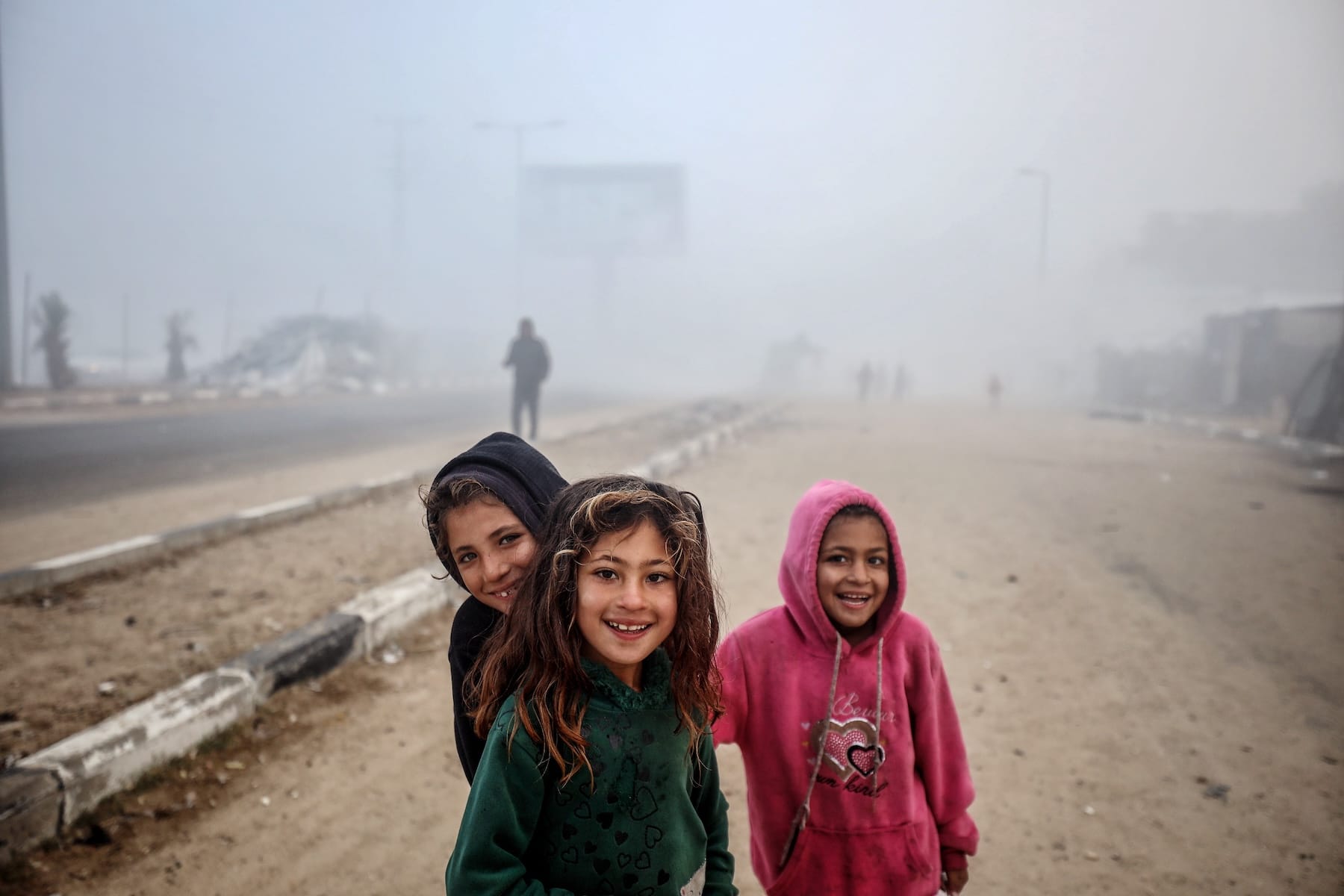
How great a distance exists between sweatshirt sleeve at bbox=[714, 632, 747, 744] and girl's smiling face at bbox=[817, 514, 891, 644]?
0.83ft

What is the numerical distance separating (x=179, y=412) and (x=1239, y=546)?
17388 mm

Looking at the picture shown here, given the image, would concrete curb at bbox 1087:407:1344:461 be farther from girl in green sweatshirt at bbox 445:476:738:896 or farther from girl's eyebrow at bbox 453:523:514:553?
girl's eyebrow at bbox 453:523:514:553

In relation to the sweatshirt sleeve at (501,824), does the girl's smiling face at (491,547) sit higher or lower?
higher

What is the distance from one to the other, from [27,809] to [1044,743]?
3.81m

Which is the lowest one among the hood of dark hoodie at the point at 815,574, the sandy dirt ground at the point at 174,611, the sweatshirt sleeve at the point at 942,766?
the sandy dirt ground at the point at 174,611

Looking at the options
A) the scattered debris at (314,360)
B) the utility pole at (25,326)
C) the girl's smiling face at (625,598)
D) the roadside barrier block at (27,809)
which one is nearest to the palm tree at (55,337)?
the scattered debris at (314,360)

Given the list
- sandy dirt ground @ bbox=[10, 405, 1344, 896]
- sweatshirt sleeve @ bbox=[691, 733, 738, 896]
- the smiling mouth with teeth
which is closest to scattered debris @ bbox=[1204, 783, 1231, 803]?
sandy dirt ground @ bbox=[10, 405, 1344, 896]

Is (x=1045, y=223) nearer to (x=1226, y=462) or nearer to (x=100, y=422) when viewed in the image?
(x=1226, y=462)

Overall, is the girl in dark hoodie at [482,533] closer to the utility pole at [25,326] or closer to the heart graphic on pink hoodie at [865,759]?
the heart graphic on pink hoodie at [865,759]

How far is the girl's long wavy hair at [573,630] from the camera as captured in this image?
1246 mm

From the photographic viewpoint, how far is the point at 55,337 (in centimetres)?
1759

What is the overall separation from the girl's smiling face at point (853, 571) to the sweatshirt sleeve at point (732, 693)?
25 cm

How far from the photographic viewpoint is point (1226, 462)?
12.3 metres

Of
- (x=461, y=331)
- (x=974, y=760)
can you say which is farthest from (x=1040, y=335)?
Result: (x=974, y=760)
